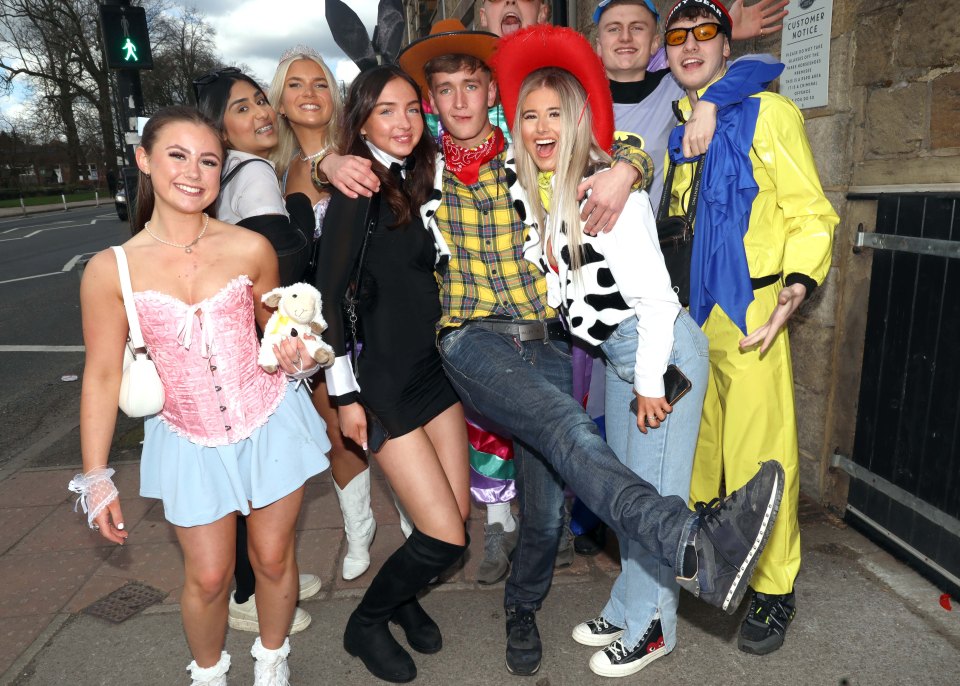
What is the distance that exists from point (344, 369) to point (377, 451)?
327mm

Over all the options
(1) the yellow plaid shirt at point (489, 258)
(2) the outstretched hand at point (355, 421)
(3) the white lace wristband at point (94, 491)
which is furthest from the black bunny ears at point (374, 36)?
(3) the white lace wristband at point (94, 491)

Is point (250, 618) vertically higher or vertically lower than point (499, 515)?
lower

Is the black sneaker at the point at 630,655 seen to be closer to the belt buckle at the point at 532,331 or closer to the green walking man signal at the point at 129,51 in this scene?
the belt buckle at the point at 532,331

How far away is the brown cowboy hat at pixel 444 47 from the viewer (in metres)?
2.67

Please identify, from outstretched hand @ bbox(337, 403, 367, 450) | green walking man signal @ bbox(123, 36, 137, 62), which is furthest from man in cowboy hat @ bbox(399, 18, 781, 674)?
green walking man signal @ bbox(123, 36, 137, 62)

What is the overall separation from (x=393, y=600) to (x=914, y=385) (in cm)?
242

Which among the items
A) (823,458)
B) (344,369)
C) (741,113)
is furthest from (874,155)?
(344,369)

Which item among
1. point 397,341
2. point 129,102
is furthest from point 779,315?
point 129,102

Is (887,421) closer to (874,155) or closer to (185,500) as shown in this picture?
(874,155)

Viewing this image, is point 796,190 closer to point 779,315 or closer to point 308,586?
point 779,315

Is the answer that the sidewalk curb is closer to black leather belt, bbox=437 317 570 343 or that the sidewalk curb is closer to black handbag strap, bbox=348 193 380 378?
black handbag strap, bbox=348 193 380 378

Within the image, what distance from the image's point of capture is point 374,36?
112 inches

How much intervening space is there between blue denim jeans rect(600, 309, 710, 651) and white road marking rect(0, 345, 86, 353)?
8.07 m

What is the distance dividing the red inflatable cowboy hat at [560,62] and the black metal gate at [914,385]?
153 cm
